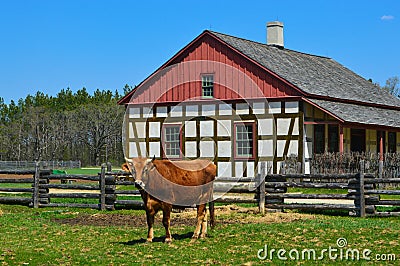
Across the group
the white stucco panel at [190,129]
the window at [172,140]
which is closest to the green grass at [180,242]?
the white stucco panel at [190,129]

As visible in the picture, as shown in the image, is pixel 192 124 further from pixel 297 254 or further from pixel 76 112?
pixel 76 112

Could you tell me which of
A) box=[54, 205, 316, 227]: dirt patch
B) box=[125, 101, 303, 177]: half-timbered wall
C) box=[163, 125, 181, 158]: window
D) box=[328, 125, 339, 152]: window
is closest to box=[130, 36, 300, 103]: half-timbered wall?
box=[125, 101, 303, 177]: half-timbered wall

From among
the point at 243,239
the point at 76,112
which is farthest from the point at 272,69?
the point at 76,112

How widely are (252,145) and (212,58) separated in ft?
16.7

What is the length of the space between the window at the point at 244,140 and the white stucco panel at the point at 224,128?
0.41m

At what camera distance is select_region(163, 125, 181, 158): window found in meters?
36.1

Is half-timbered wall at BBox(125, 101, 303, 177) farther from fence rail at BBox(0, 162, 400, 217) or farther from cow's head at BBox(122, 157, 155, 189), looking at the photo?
cow's head at BBox(122, 157, 155, 189)

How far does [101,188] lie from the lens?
23000mm

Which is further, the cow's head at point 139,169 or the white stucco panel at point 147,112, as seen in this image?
the white stucco panel at point 147,112

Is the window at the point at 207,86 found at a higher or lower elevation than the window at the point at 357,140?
higher

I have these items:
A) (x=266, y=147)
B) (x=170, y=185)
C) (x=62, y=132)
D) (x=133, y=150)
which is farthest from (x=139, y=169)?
(x=62, y=132)

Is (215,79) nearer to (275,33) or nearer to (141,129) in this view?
(141,129)

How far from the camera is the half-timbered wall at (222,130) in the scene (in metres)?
33.4

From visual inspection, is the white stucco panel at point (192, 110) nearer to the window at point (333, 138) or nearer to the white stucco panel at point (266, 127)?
the white stucco panel at point (266, 127)
